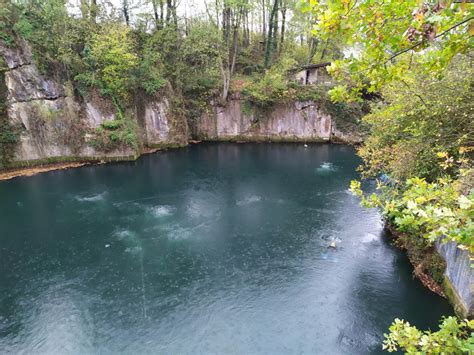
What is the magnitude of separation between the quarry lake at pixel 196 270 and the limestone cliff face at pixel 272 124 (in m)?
12.9

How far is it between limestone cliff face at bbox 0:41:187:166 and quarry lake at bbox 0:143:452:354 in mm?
3784

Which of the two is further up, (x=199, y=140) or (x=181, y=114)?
(x=181, y=114)

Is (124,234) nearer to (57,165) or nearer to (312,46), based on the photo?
(57,165)

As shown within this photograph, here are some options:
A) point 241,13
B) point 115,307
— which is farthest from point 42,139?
point 241,13

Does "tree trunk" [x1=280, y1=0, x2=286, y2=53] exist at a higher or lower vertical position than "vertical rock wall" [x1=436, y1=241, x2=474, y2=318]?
higher

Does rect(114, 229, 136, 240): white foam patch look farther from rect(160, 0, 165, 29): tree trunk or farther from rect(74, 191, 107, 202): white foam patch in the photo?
rect(160, 0, 165, 29): tree trunk

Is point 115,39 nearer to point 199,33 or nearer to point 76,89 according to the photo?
point 76,89

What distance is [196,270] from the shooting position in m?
13.2

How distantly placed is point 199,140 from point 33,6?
1716 cm

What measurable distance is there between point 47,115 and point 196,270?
18558 millimetres

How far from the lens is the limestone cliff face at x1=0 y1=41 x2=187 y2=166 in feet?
76.9

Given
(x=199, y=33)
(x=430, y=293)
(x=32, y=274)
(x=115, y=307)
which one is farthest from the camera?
(x=199, y=33)

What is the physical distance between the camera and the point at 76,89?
2609 centimetres

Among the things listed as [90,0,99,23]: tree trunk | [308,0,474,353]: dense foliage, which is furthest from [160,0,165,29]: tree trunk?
[308,0,474,353]: dense foliage
